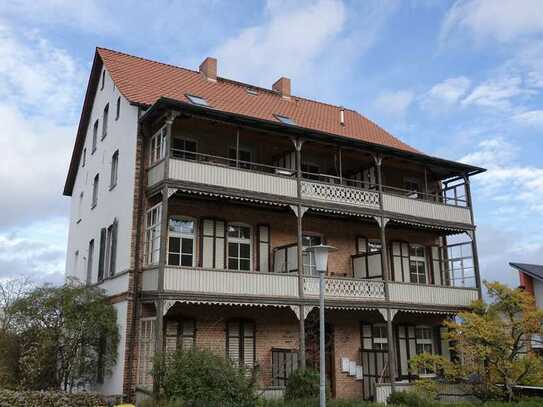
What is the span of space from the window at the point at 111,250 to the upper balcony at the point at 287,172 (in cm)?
264

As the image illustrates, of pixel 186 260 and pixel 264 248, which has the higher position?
pixel 264 248

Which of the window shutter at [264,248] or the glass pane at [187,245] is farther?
the window shutter at [264,248]

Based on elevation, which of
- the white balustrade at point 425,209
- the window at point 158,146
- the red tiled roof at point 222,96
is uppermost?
the red tiled roof at point 222,96

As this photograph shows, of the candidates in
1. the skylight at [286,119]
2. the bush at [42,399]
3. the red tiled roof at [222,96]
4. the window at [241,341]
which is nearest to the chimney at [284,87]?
the red tiled roof at [222,96]

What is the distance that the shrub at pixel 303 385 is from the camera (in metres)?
16.6

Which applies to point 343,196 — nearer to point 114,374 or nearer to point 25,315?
point 114,374

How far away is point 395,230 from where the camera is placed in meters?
24.7

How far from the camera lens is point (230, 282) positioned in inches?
712

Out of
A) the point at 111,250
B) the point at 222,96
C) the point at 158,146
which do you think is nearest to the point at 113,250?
the point at 111,250

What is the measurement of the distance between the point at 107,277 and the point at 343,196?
8909 millimetres

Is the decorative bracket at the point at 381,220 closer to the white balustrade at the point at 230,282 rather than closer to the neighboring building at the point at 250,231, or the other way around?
the neighboring building at the point at 250,231

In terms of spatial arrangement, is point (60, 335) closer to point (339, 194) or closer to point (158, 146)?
point (158, 146)

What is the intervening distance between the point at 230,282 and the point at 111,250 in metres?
5.17

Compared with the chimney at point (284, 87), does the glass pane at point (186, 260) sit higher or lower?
lower
